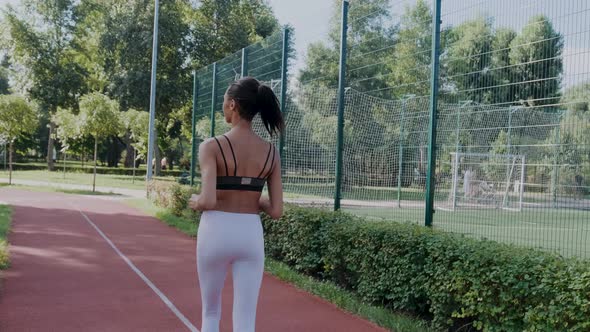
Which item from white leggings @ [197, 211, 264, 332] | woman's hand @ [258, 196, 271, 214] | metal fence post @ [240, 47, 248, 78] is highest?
metal fence post @ [240, 47, 248, 78]

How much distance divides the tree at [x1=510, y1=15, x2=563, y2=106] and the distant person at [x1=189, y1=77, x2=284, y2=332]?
12.0 ft

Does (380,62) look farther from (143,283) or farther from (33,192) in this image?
(33,192)

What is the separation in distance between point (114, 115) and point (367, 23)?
17.0m

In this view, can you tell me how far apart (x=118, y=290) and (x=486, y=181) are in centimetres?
605

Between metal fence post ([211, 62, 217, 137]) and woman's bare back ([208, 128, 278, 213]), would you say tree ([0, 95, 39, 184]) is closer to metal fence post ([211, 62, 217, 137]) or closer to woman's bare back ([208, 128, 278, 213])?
metal fence post ([211, 62, 217, 137])

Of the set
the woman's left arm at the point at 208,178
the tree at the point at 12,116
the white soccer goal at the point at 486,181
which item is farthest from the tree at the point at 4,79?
the woman's left arm at the point at 208,178

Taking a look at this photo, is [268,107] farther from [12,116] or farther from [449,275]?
[12,116]

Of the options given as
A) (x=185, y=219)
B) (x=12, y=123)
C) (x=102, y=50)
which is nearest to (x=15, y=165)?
(x=102, y=50)

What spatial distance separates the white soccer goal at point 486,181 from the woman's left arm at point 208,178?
5.03 meters

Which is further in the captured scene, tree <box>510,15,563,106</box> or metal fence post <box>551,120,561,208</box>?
metal fence post <box>551,120,561,208</box>

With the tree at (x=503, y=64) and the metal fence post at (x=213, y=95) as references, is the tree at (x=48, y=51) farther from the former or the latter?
the tree at (x=503, y=64)

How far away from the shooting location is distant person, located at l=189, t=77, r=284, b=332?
8.75 ft

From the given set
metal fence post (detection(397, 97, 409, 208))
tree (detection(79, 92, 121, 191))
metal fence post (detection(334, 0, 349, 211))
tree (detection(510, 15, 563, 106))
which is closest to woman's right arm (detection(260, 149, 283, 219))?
tree (detection(510, 15, 563, 106))

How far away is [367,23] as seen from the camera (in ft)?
34.8
